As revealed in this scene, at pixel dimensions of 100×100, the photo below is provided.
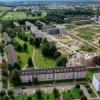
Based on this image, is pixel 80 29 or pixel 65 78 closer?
pixel 65 78

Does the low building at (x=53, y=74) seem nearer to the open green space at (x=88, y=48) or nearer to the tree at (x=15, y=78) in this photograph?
the tree at (x=15, y=78)

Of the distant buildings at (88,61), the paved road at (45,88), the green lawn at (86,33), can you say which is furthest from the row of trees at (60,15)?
the paved road at (45,88)

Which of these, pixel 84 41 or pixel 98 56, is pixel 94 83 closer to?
pixel 98 56

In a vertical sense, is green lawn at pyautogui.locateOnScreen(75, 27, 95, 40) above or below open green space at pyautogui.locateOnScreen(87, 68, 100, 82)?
below

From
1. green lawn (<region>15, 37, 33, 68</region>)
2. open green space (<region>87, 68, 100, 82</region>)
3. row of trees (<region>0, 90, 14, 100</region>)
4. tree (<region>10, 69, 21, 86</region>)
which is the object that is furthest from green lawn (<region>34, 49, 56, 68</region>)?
Answer: row of trees (<region>0, 90, 14, 100</region>)

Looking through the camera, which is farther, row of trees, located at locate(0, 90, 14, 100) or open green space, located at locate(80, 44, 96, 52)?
open green space, located at locate(80, 44, 96, 52)

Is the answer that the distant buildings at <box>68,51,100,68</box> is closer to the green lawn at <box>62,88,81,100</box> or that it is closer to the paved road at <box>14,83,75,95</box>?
the paved road at <box>14,83,75,95</box>

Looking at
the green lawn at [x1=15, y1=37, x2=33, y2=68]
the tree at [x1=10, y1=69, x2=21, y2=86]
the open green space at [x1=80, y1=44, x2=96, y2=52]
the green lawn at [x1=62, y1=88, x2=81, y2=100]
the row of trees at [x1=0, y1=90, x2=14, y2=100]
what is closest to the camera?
the row of trees at [x1=0, y1=90, x2=14, y2=100]

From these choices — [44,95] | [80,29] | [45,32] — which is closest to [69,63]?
[44,95]
